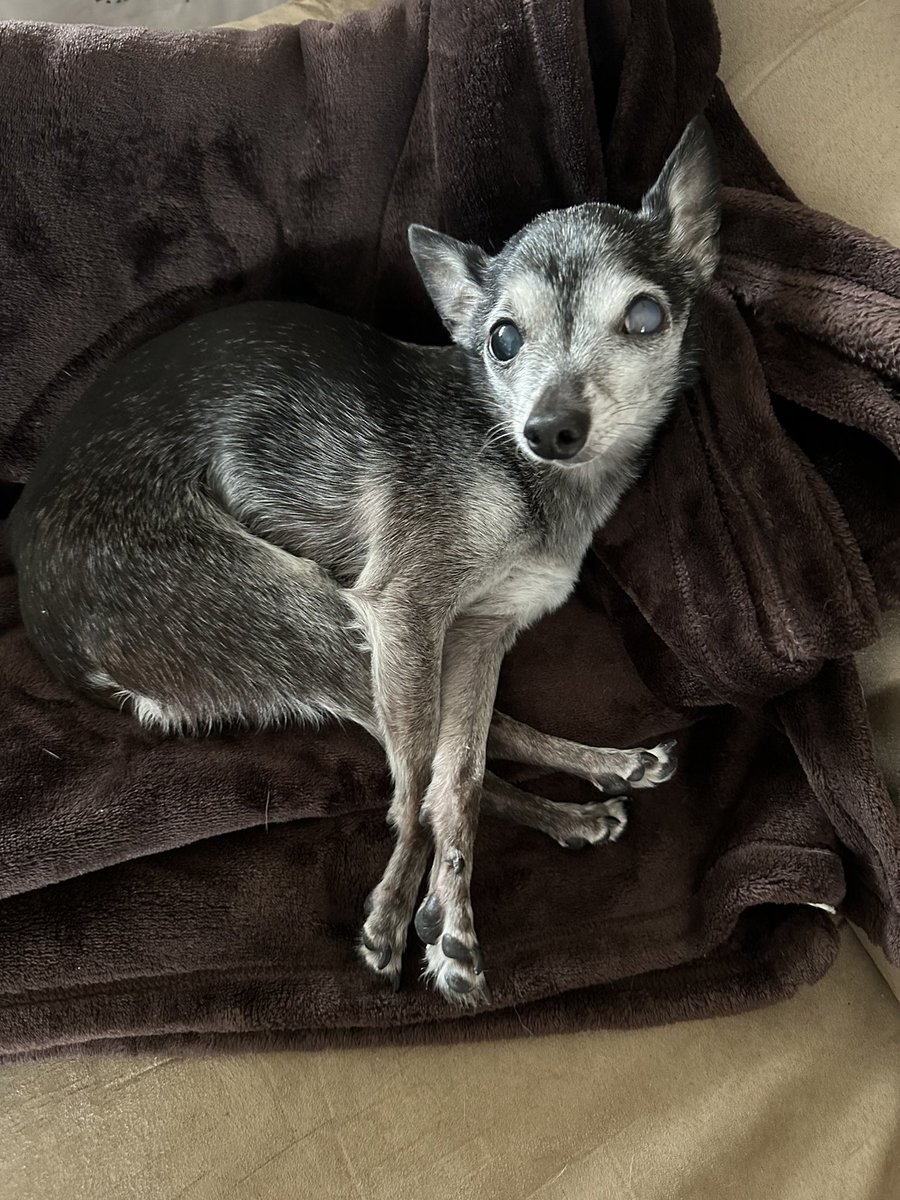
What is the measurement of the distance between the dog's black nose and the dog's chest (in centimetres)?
39

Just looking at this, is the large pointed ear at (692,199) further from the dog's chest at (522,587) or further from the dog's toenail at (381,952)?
the dog's toenail at (381,952)

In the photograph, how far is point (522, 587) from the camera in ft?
6.55

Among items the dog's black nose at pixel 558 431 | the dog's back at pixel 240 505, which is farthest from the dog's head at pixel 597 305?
the dog's back at pixel 240 505

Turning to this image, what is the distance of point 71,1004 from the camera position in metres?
1.61

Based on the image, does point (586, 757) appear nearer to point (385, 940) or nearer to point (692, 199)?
point (385, 940)

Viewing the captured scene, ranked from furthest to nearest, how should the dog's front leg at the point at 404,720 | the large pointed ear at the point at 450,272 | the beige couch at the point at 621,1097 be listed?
the large pointed ear at the point at 450,272 → the dog's front leg at the point at 404,720 → the beige couch at the point at 621,1097

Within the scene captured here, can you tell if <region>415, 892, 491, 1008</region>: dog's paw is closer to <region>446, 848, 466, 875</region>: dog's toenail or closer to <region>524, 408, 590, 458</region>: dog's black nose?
<region>446, 848, 466, 875</region>: dog's toenail

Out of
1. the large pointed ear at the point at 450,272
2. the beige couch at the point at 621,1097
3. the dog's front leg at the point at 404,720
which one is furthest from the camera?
the large pointed ear at the point at 450,272

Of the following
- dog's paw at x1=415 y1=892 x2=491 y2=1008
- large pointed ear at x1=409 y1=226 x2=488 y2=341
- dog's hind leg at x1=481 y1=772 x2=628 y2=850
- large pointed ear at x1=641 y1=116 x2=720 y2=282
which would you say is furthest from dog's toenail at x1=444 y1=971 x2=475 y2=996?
large pointed ear at x1=641 y1=116 x2=720 y2=282

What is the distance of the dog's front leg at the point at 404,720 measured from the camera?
1.76m

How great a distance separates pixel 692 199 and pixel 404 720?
132 centimetres

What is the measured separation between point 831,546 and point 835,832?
0.68m

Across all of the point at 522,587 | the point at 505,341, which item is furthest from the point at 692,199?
the point at 522,587

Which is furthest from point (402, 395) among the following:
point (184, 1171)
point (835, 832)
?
point (184, 1171)
